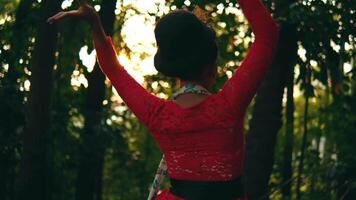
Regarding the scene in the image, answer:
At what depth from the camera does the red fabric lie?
223cm

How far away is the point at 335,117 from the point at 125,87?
8.04 m

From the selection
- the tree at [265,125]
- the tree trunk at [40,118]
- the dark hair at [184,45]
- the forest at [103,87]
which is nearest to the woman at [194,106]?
the dark hair at [184,45]

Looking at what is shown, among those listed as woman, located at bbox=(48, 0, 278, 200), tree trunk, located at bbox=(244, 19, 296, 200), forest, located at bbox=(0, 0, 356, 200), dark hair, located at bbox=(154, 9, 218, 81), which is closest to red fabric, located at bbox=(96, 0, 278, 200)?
woman, located at bbox=(48, 0, 278, 200)

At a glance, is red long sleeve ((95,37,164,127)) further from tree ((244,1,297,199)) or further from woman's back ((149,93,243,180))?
tree ((244,1,297,199))

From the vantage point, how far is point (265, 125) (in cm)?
703

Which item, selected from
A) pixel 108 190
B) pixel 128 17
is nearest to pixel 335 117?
pixel 128 17

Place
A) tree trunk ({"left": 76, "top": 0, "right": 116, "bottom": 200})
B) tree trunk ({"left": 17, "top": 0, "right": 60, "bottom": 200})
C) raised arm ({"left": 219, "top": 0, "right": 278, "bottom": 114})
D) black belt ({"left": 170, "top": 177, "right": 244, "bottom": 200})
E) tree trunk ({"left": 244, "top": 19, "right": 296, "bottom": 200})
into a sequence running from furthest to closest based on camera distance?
1. tree trunk ({"left": 76, "top": 0, "right": 116, "bottom": 200})
2. tree trunk ({"left": 244, "top": 19, "right": 296, "bottom": 200})
3. tree trunk ({"left": 17, "top": 0, "right": 60, "bottom": 200})
4. black belt ({"left": 170, "top": 177, "right": 244, "bottom": 200})
5. raised arm ({"left": 219, "top": 0, "right": 278, "bottom": 114})

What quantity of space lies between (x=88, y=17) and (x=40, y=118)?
12.9 feet

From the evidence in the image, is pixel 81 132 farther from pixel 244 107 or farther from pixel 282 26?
pixel 244 107

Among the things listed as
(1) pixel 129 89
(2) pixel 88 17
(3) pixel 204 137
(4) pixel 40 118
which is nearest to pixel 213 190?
(3) pixel 204 137

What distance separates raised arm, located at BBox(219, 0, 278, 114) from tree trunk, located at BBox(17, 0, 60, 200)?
12.9 ft

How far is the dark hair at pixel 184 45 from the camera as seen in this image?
2.39 meters

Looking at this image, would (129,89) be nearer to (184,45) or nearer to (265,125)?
(184,45)

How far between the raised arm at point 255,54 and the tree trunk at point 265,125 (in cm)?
471
